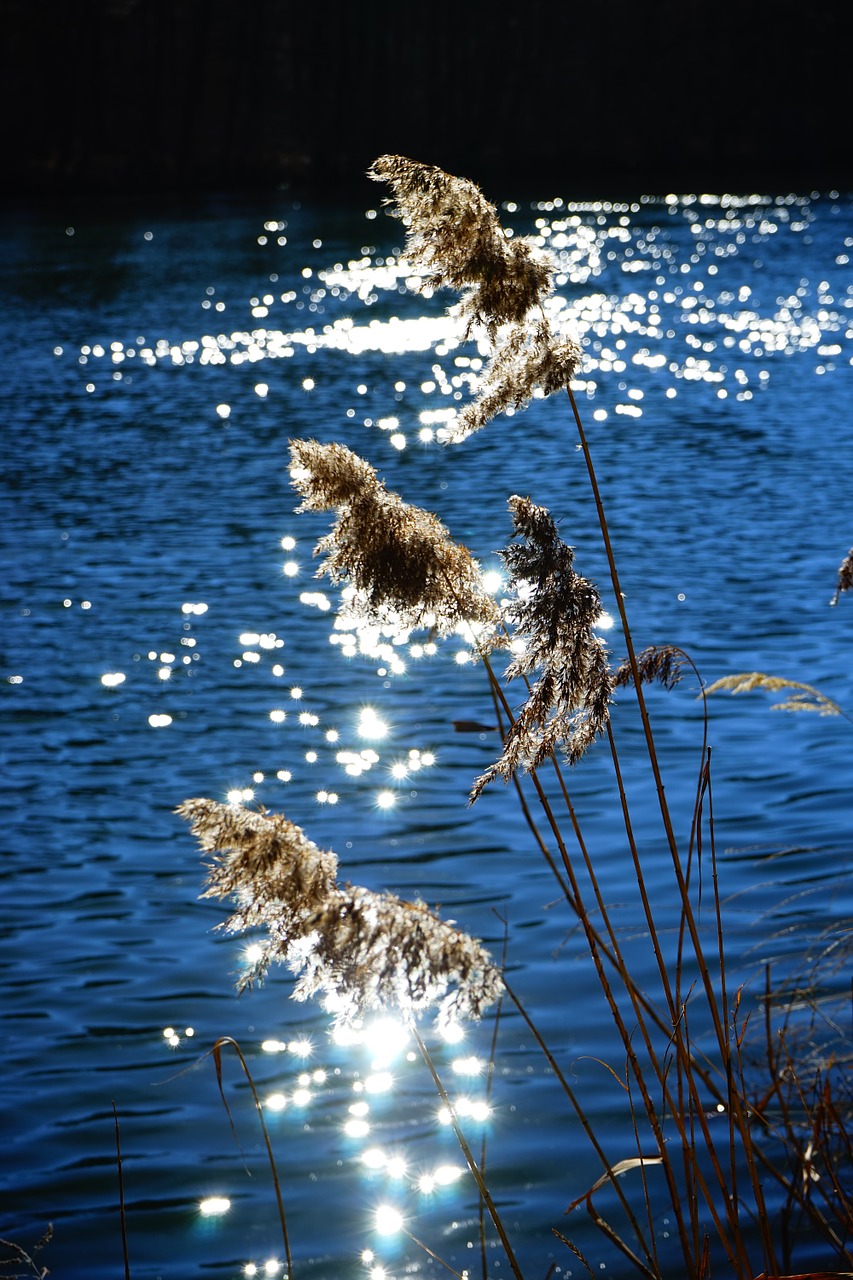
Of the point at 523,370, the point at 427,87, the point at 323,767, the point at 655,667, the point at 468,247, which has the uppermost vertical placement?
the point at 427,87

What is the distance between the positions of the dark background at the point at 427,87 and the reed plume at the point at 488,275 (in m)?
71.2

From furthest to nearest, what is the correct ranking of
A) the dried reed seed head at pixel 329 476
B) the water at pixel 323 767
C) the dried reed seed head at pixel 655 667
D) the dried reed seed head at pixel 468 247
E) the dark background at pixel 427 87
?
the dark background at pixel 427 87 < the water at pixel 323 767 < the dried reed seed head at pixel 655 667 < the dried reed seed head at pixel 468 247 < the dried reed seed head at pixel 329 476

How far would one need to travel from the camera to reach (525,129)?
239 ft

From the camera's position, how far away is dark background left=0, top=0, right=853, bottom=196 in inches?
2810

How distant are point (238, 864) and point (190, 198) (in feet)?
215

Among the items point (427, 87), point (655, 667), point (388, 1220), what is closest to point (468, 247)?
point (655, 667)

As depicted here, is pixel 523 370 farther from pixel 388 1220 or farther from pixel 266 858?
pixel 388 1220

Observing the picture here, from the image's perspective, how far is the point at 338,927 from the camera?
5.65 ft

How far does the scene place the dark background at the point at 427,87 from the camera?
7138 cm

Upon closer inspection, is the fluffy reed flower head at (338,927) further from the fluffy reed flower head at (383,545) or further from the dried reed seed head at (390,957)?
the fluffy reed flower head at (383,545)

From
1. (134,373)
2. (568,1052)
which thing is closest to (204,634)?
(568,1052)

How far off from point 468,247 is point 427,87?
251 ft

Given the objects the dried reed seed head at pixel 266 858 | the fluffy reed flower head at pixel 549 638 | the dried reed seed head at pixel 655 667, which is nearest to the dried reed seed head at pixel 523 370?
the fluffy reed flower head at pixel 549 638

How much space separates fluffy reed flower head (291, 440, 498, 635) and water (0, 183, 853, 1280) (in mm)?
500
